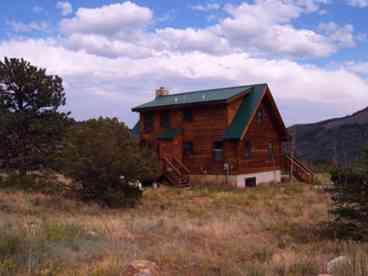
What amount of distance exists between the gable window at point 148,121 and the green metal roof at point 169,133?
5.67 feet

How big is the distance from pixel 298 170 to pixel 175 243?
23.5 m

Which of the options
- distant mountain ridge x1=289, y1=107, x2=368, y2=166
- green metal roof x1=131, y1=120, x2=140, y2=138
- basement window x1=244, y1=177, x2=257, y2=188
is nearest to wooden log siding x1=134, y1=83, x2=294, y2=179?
basement window x1=244, y1=177, x2=257, y2=188

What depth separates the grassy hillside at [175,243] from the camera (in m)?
6.27

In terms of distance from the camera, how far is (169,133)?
27906 mm

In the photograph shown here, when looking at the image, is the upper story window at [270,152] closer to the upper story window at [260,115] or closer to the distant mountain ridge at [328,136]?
the upper story window at [260,115]

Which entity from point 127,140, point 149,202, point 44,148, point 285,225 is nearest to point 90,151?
point 127,140

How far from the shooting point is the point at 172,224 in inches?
439

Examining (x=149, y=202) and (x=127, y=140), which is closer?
(x=127, y=140)

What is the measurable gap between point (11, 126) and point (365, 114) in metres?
51.8

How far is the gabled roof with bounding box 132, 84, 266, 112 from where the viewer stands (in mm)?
26388

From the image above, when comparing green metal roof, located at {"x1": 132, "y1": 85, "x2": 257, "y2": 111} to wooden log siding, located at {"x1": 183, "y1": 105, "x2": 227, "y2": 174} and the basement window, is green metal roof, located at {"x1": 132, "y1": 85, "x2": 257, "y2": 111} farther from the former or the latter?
the basement window

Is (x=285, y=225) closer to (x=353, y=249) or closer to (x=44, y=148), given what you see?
(x=353, y=249)

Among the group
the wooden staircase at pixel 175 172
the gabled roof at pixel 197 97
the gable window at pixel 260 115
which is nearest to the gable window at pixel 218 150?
the wooden staircase at pixel 175 172

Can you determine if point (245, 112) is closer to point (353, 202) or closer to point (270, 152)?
point (270, 152)
